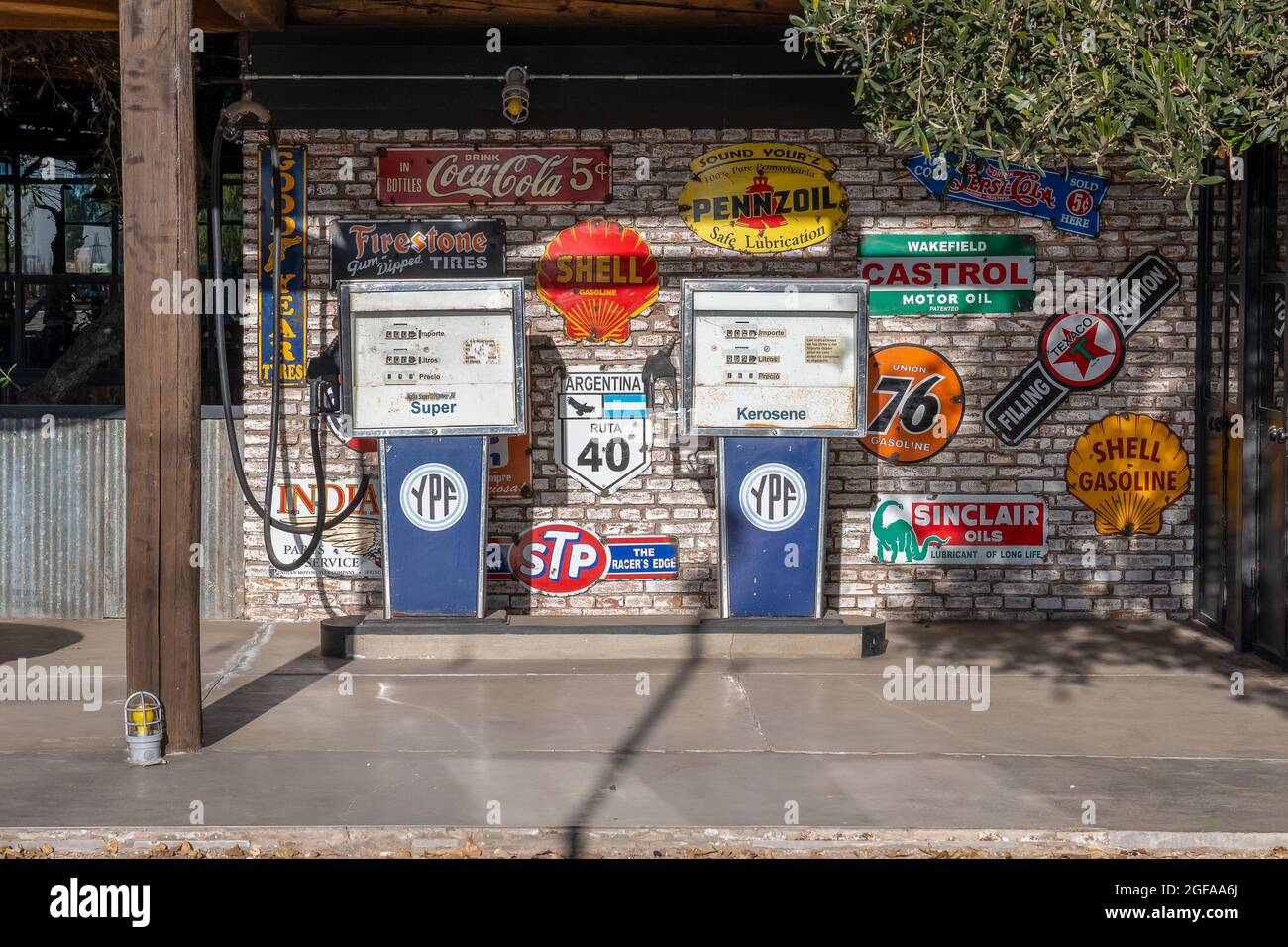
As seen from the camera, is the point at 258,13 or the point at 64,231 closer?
the point at 258,13

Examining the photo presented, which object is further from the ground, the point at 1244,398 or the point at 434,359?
the point at 434,359

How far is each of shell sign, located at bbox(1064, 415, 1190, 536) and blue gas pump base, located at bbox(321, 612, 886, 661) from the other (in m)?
1.78

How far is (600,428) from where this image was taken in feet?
29.8

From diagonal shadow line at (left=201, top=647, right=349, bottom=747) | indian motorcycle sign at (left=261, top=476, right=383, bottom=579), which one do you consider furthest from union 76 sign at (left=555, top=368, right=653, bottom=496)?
diagonal shadow line at (left=201, top=647, right=349, bottom=747)

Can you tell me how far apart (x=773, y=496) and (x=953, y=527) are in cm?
151

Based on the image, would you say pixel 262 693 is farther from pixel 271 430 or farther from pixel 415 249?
pixel 415 249

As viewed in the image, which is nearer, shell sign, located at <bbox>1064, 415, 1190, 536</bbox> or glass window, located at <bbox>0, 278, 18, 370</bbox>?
shell sign, located at <bbox>1064, 415, 1190, 536</bbox>

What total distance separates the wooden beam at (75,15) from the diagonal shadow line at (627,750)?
4467mm

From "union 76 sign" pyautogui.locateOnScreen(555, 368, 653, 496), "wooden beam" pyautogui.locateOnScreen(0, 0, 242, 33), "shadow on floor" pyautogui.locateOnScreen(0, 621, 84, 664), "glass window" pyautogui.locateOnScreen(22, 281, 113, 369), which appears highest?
"wooden beam" pyautogui.locateOnScreen(0, 0, 242, 33)

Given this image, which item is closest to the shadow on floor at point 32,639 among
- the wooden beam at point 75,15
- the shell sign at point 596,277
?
the shell sign at point 596,277

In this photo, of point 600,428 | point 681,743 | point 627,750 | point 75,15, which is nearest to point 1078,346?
point 600,428

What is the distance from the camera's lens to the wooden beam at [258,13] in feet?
26.1

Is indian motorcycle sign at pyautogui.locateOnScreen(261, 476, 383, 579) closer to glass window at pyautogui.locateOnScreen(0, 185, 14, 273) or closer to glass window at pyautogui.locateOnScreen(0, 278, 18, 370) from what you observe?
glass window at pyautogui.locateOnScreen(0, 278, 18, 370)

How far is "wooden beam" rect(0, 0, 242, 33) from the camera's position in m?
7.72
